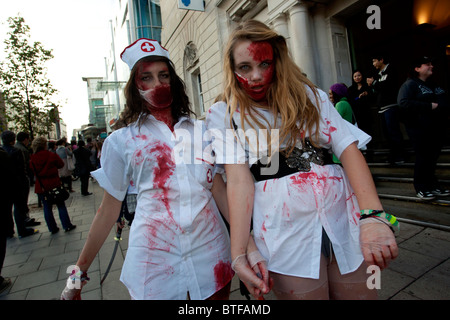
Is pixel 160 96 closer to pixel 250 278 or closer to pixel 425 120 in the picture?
pixel 250 278

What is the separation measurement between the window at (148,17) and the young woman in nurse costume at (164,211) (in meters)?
18.5

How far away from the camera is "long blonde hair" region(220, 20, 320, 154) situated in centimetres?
122

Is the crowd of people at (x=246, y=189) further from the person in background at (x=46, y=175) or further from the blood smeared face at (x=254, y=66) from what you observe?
the person in background at (x=46, y=175)

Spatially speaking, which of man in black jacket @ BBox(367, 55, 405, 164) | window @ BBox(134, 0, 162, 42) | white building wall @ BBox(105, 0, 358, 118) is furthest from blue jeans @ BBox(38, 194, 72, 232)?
window @ BBox(134, 0, 162, 42)

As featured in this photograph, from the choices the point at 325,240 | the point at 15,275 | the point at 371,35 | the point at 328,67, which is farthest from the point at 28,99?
the point at 325,240

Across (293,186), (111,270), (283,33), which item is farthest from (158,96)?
(283,33)

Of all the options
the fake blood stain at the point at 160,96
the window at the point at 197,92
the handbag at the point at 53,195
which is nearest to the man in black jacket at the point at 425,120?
the fake blood stain at the point at 160,96

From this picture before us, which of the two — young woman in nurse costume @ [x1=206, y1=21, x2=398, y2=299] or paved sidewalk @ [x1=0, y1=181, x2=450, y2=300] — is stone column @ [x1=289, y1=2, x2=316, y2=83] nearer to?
paved sidewalk @ [x1=0, y1=181, x2=450, y2=300]

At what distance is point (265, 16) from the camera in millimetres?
7348

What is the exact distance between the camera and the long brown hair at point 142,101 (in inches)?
60.1

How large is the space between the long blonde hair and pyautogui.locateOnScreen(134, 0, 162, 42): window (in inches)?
729

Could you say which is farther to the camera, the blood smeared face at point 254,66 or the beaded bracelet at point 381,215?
the blood smeared face at point 254,66

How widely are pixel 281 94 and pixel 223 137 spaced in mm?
348

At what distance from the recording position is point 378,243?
1004 mm
